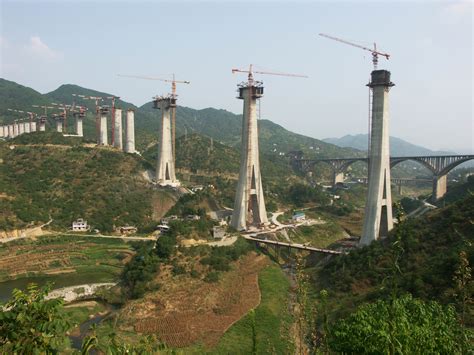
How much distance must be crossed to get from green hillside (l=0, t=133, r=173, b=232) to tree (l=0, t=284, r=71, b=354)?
48.9 metres

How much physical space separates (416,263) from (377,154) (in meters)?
13.2

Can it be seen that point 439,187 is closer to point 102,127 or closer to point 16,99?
point 102,127

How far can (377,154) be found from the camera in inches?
1596

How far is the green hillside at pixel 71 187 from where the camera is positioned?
178 feet

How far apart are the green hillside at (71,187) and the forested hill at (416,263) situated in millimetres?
27792

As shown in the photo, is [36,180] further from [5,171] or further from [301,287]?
[301,287]

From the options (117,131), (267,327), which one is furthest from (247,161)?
(117,131)

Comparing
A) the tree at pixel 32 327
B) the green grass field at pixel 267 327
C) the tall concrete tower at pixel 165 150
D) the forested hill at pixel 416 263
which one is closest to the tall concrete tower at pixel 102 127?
the tall concrete tower at pixel 165 150

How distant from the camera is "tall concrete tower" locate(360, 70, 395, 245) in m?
40.2

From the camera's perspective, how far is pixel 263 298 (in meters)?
33.2

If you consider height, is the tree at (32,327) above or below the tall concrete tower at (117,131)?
below

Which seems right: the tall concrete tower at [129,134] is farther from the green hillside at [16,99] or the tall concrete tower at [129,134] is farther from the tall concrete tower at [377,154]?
the green hillside at [16,99]

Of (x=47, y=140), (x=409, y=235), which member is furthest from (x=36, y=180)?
(x=409, y=235)

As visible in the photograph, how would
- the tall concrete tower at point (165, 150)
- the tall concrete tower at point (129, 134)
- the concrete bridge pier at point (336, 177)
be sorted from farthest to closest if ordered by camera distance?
1. the concrete bridge pier at point (336, 177)
2. the tall concrete tower at point (129, 134)
3. the tall concrete tower at point (165, 150)
